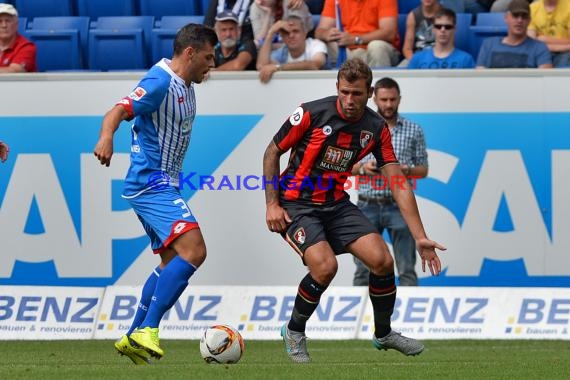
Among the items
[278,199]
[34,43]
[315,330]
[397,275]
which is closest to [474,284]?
[397,275]

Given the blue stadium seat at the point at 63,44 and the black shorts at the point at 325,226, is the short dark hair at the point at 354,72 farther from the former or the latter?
the blue stadium seat at the point at 63,44

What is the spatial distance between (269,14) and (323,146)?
215 inches

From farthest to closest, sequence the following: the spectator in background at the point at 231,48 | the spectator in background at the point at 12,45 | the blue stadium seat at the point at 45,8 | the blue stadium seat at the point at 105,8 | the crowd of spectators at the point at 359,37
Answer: the blue stadium seat at the point at 45,8
the blue stadium seat at the point at 105,8
the spectator in background at the point at 12,45
the spectator in background at the point at 231,48
the crowd of spectators at the point at 359,37

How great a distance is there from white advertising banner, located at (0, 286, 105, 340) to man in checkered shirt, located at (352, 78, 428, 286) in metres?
2.73

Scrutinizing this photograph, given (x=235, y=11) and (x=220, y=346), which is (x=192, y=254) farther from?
(x=235, y=11)

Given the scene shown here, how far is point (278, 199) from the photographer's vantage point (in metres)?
9.01

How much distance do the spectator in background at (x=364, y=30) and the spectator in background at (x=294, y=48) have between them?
1.09 feet

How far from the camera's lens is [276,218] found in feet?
29.1

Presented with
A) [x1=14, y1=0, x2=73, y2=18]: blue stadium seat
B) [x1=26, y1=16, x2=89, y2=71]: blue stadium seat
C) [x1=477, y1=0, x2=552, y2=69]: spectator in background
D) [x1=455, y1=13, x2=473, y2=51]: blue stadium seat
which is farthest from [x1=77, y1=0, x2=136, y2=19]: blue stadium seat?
[x1=477, y1=0, x2=552, y2=69]: spectator in background

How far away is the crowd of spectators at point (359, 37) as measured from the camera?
13.4 m

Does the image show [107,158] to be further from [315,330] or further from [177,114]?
[315,330]

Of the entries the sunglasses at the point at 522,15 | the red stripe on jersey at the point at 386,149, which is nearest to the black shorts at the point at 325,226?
the red stripe on jersey at the point at 386,149

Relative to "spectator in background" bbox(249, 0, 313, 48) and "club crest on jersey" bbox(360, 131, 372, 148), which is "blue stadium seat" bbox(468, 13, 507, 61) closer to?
"spectator in background" bbox(249, 0, 313, 48)

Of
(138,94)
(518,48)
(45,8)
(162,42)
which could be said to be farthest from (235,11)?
(138,94)
